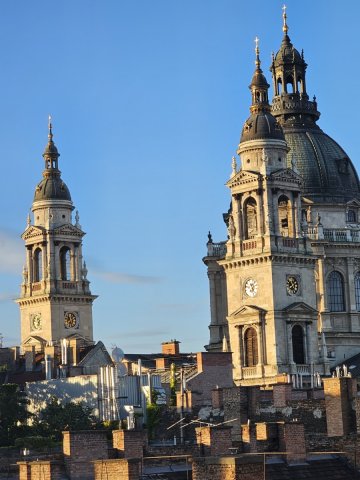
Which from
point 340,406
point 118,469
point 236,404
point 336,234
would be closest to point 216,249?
point 336,234

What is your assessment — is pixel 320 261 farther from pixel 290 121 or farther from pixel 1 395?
pixel 1 395

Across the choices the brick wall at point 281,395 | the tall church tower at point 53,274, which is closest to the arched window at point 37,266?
the tall church tower at point 53,274

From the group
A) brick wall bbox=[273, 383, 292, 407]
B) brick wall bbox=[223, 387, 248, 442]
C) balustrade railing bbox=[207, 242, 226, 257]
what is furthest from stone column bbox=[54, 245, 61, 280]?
brick wall bbox=[223, 387, 248, 442]

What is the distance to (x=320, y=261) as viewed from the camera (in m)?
126

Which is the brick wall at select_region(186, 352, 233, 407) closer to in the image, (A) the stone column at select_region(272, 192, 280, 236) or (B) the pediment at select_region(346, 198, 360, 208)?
(A) the stone column at select_region(272, 192, 280, 236)

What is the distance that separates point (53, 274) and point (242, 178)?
26.8 meters

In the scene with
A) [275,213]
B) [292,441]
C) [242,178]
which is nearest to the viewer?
[292,441]

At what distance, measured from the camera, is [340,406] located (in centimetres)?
6769

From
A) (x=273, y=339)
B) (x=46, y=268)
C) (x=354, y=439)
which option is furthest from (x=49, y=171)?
(x=354, y=439)

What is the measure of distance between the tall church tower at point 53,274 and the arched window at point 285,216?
909 inches

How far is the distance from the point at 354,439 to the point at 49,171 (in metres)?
79.7

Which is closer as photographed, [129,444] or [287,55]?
[129,444]

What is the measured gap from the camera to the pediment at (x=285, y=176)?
361 ft

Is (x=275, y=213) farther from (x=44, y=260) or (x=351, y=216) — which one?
(x=44, y=260)
